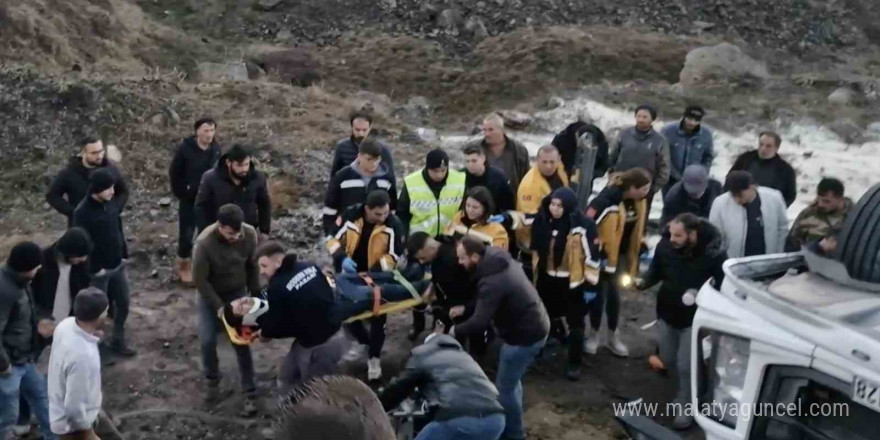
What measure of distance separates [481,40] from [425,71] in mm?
2196

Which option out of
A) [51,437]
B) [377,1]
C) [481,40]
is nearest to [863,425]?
[51,437]

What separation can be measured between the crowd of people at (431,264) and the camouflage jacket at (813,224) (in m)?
0.01

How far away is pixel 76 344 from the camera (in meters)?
5.22

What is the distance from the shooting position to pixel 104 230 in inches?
284

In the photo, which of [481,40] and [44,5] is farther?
[481,40]

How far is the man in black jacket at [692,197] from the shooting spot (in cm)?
764

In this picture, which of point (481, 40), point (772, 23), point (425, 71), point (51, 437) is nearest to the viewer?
point (51, 437)

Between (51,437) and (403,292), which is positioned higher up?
(403,292)

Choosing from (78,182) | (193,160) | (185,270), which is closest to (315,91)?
(185,270)

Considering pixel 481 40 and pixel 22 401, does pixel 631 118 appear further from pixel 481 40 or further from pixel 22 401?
pixel 22 401

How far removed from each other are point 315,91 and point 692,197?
29.9ft

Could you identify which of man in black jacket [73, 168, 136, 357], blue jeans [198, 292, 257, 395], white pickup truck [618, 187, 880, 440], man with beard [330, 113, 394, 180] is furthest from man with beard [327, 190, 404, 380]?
white pickup truck [618, 187, 880, 440]

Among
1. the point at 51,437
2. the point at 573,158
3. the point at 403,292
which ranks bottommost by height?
the point at 51,437

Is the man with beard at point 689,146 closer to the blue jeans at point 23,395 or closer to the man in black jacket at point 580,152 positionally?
the man in black jacket at point 580,152
